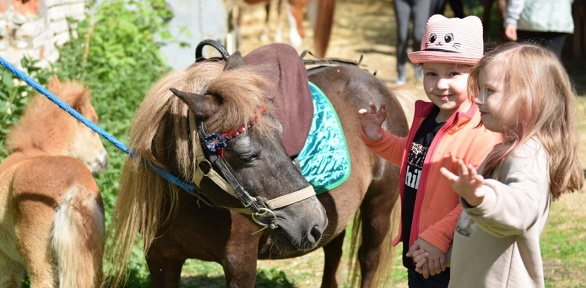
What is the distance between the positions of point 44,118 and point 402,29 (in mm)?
6781

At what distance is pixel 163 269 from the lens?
3.42 metres

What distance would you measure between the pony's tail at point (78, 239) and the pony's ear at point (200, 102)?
3.07 ft

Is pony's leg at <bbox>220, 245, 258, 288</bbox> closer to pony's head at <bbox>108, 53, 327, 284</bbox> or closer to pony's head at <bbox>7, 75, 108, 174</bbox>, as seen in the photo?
pony's head at <bbox>108, 53, 327, 284</bbox>

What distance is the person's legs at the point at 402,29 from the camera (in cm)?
999

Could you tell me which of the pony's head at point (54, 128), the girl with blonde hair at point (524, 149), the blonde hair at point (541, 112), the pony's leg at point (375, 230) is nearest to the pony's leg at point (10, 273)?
the pony's head at point (54, 128)

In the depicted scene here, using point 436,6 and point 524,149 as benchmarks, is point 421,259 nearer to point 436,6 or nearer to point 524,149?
point 524,149

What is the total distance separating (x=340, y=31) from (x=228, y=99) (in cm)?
1219

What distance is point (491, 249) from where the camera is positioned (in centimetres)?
234

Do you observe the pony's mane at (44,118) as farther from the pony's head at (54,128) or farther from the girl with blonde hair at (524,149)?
the girl with blonde hair at (524,149)

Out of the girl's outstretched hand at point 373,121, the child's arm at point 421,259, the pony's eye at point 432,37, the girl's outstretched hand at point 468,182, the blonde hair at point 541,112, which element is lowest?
the child's arm at point 421,259

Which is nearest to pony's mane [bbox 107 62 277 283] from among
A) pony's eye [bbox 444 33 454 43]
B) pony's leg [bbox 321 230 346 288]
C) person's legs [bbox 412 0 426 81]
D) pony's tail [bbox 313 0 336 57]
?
pony's eye [bbox 444 33 454 43]

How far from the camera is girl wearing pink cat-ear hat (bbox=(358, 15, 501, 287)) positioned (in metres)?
2.65

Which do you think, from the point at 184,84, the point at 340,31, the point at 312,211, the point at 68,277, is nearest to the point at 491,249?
the point at 312,211

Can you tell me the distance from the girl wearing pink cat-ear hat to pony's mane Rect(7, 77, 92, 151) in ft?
6.42
